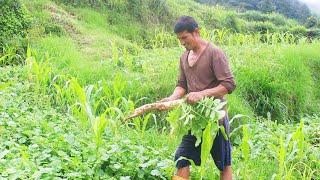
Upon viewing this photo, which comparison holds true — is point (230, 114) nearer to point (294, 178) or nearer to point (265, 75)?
point (265, 75)

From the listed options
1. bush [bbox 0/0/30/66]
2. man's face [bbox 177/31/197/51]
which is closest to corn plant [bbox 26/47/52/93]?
bush [bbox 0/0/30/66]

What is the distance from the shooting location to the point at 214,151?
11.6 ft

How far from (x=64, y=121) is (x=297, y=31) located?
15.3 metres

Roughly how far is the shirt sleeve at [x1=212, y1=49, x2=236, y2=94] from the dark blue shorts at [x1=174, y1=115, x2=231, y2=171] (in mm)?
282

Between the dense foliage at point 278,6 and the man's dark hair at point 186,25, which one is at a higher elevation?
the man's dark hair at point 186,25

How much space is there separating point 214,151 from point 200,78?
0.54 metres

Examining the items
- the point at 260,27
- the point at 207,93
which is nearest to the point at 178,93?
the point at 207,93

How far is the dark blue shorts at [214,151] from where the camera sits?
11.5 feet

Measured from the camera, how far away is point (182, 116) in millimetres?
3293

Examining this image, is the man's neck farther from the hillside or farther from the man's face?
the hillside

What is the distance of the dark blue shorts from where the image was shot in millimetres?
3505

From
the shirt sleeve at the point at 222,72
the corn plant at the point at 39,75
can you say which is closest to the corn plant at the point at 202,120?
the shirt sleeve at the point at 222,72

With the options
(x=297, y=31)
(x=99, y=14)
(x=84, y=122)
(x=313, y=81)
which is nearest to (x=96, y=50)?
(x=99, y=14)

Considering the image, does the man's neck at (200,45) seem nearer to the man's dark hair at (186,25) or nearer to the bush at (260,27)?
the man's dark hair at (186,25)
